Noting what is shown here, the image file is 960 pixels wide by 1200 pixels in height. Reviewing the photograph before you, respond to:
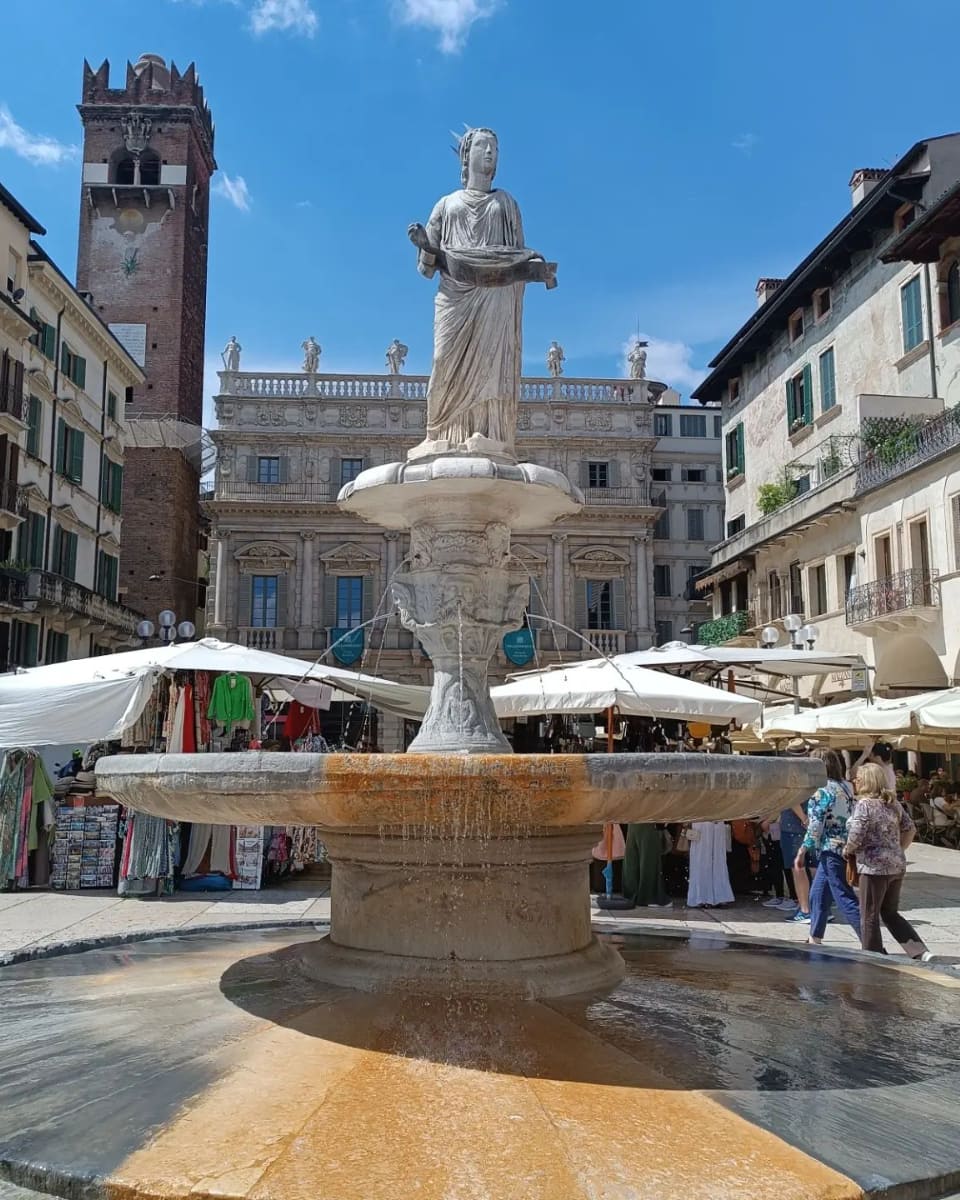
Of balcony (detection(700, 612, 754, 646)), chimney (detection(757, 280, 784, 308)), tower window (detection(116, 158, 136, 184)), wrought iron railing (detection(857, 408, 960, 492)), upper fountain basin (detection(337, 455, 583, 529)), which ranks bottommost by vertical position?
upper fountain basin (detection(337, 455, 583, 529))

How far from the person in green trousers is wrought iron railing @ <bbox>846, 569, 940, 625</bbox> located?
13.6m

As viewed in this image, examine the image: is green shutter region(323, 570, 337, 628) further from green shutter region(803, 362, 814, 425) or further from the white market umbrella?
the white market umbrella

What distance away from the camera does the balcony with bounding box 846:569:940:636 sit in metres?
22.3

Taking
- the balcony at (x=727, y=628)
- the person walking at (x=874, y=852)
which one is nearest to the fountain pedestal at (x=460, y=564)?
the person walking at (x=874, y=852)

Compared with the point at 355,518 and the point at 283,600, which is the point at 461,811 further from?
the point at 355,518

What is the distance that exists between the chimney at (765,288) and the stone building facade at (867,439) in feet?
10.00

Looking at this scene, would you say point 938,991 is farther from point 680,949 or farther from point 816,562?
point 816,562

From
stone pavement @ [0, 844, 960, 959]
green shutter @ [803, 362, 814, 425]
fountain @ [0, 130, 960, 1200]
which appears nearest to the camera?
fountain @ [0, 130, 960, 1200]

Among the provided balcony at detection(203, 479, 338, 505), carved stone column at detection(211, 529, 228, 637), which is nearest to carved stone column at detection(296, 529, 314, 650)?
balcony at detection(203, 479, 338, 505)

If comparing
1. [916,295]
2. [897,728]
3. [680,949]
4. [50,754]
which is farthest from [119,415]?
[680,949]

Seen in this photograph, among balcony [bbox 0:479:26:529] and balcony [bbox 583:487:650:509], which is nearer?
balcony [bbox 0:479:26:529]

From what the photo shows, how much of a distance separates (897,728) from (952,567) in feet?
25.2

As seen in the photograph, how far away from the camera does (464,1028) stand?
4258 millimetres

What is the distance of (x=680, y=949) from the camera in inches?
255
